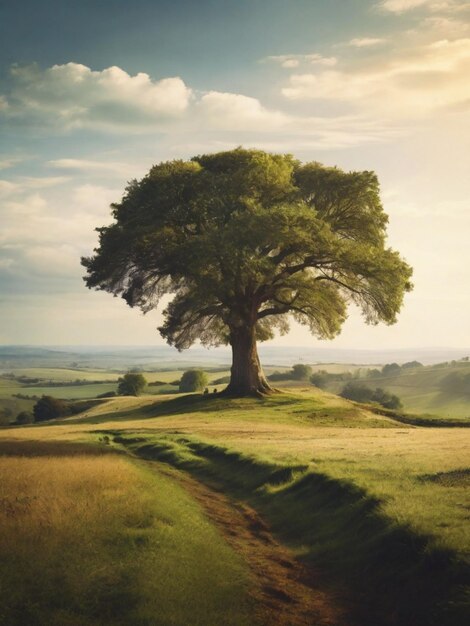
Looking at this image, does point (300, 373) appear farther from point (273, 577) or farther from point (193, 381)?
point (273, 577)

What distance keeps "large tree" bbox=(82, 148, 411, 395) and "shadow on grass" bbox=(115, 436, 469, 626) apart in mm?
27028

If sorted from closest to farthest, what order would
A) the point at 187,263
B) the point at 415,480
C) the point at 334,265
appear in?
the point at 415,480
the point at 187,263
the point at 334,265

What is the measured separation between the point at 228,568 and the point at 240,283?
3968cm

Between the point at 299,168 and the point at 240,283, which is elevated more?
the point at 299,168

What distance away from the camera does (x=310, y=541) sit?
14.1 m

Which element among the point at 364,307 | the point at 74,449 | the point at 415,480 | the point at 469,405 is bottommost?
the point at 469,405

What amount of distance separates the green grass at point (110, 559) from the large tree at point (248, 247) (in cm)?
3043

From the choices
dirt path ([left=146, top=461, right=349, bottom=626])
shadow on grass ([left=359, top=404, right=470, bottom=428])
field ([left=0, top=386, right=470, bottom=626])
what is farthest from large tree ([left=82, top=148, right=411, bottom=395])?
dirt path ([left=146, top=461, right=349, bottom=626])

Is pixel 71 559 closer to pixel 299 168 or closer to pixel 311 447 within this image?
pixel 311 447

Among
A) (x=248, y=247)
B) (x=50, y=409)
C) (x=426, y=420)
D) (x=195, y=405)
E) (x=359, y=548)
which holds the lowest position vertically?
(x=50, y=409)

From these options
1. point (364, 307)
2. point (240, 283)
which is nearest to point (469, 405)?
point (364, 307)

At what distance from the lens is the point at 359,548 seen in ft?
40.7

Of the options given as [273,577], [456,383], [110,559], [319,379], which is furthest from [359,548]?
[319,379]

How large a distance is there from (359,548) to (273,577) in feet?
7.14
